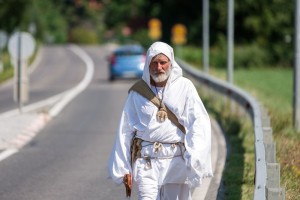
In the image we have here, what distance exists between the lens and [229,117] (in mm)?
20547

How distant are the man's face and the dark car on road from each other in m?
35.7

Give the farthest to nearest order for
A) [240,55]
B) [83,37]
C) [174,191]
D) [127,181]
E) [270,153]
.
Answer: [83,37]
[240,55]
[270,153]
[174,191]
[127,181]

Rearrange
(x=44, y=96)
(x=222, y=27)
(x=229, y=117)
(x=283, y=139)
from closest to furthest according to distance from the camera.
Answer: (x=283, y=139) → (x=229, y=117) → (x=44, y=96) → (x=222, y=27)

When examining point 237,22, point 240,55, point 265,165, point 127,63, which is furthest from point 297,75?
point 237,22

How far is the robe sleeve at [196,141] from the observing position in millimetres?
7020

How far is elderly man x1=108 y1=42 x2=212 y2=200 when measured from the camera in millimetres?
7141

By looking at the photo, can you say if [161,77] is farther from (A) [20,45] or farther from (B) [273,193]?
(A) [20,45]

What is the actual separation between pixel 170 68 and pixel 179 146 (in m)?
0.60

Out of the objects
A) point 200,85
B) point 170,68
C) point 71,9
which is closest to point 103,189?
point 170,68

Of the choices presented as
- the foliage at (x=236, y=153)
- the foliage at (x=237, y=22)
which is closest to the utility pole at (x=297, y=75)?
the foliage at (x=236, y=153)

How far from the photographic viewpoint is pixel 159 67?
717cm

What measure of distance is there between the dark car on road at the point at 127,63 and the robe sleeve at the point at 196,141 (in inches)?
1405

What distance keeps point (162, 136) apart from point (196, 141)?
31 cm

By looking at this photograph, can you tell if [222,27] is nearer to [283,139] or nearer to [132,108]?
[283,139]
